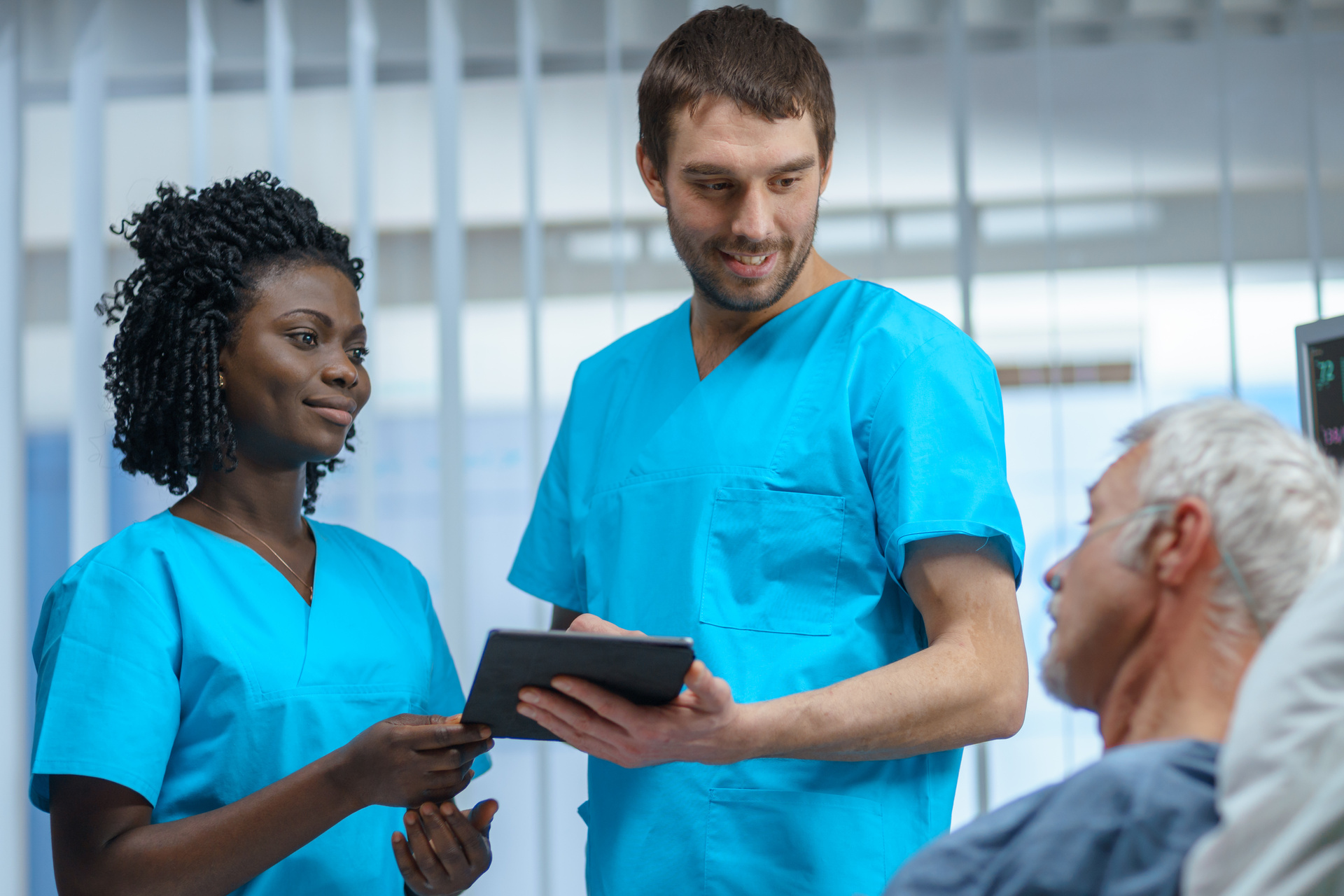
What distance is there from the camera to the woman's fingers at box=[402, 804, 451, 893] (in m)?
1.25

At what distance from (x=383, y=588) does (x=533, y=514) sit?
0.75ft

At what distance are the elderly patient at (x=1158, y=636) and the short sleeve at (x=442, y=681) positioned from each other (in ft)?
2.51

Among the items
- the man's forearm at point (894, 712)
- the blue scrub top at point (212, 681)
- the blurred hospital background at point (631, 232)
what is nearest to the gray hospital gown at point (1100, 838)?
the man's forearm at point (894, 712)

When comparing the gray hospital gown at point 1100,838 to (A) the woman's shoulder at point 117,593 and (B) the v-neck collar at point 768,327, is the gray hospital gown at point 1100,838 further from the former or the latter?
(A) the woman's shoulder at point 117,593

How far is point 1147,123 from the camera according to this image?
2209mm

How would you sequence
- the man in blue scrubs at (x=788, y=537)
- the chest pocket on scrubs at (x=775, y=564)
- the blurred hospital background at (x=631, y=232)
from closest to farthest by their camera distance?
the man in blue scrubs at (x=788, y=537)
the chest pocket on scrubs at (x=775, y=564)
the blurred hospital background at (x=631, y=232)

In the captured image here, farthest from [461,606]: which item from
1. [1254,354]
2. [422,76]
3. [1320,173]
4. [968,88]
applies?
[1320,173]

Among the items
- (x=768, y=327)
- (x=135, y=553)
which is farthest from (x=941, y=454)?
(x=135, y=553)

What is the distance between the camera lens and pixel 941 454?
3.67 ft

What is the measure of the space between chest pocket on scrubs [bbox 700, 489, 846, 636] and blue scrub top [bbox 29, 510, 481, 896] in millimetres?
446

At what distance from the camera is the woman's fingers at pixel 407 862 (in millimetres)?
1271

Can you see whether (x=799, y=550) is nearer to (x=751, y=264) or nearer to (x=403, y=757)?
(x=751, y=264)

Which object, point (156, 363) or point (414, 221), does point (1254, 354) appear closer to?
point (414, 221)

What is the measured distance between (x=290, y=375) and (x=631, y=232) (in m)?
1.07
